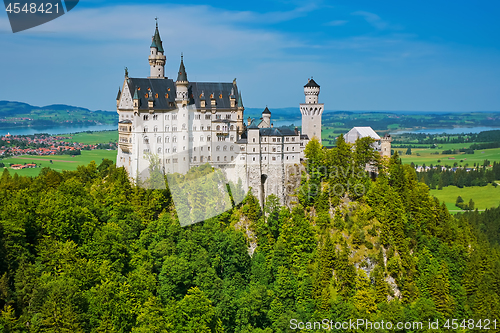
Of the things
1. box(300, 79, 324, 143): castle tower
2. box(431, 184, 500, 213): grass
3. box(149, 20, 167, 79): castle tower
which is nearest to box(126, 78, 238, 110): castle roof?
box(149, 20, 167, 79): castle tower

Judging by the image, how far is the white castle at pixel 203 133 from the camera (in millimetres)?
76750

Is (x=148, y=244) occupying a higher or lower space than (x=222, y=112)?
lower

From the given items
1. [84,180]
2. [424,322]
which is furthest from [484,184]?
[84,180]

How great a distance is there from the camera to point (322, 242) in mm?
71562

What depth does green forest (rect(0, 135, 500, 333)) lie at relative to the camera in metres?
53.1

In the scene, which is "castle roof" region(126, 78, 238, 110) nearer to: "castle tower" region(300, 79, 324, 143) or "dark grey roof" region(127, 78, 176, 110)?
"dark grey roof" region(127, 78, 176, 110)

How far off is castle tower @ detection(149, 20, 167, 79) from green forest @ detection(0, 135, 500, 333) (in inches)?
685

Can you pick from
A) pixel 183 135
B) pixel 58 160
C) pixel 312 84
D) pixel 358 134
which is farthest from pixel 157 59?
pixel 58 160

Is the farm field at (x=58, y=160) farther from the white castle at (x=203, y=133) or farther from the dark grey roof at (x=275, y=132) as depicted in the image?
the dark grey roof at (x=275, y=132)

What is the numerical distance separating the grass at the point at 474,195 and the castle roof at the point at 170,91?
98.3 m

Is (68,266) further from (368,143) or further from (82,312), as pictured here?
(368,143)

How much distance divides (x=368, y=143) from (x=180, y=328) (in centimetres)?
4026

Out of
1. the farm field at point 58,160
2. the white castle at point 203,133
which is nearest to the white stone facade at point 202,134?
the white castle at point 203,133

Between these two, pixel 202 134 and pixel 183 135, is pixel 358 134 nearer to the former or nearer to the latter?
pixel 202 134
